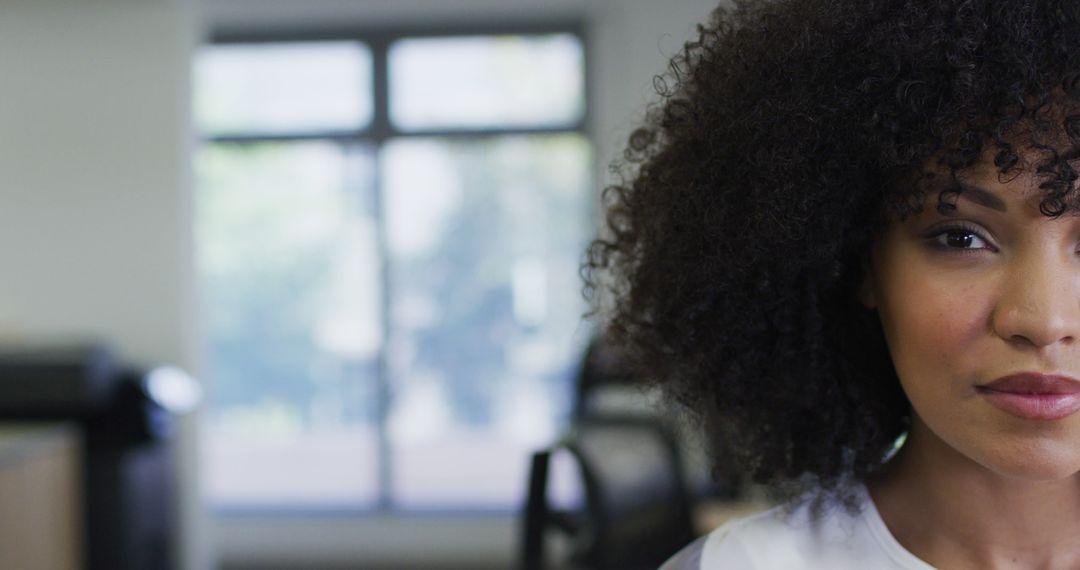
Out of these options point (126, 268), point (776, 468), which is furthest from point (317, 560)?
point (776, 468)

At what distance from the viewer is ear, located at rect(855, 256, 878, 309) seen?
3.67ft

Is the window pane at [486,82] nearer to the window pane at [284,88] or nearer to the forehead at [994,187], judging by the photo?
the window pane at [284,88]

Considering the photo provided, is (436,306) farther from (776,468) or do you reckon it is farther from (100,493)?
(776,468)

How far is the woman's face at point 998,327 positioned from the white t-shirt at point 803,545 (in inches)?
5.3

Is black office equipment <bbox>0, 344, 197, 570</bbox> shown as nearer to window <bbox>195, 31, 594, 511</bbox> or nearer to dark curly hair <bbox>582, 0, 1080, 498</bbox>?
window <bbox>195, 31, 594, 511</bbox>

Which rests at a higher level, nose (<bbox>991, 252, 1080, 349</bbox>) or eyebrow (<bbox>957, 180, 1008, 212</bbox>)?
eyebrow (<bbox>957, 180, 1008, 212</bbox>)

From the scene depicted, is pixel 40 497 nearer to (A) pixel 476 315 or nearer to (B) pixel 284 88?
(A) pixel 476 315

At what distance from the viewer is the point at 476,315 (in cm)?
588

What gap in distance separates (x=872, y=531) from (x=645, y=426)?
4.31 ft

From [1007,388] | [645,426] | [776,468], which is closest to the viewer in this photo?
[1007,388]

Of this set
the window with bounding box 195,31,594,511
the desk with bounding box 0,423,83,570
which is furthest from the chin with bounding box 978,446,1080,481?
the window with bounding box 195,31,594,511

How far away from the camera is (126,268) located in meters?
5.29

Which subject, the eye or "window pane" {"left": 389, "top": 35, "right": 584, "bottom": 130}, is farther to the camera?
"window pane" {"left": 389, "top": 35, "right": 584, "bottom": 130}

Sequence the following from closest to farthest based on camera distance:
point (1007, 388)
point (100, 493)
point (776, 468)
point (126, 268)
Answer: point (1007, 388) < point (776, 468) < point (100, 493) < point (126, 268)
